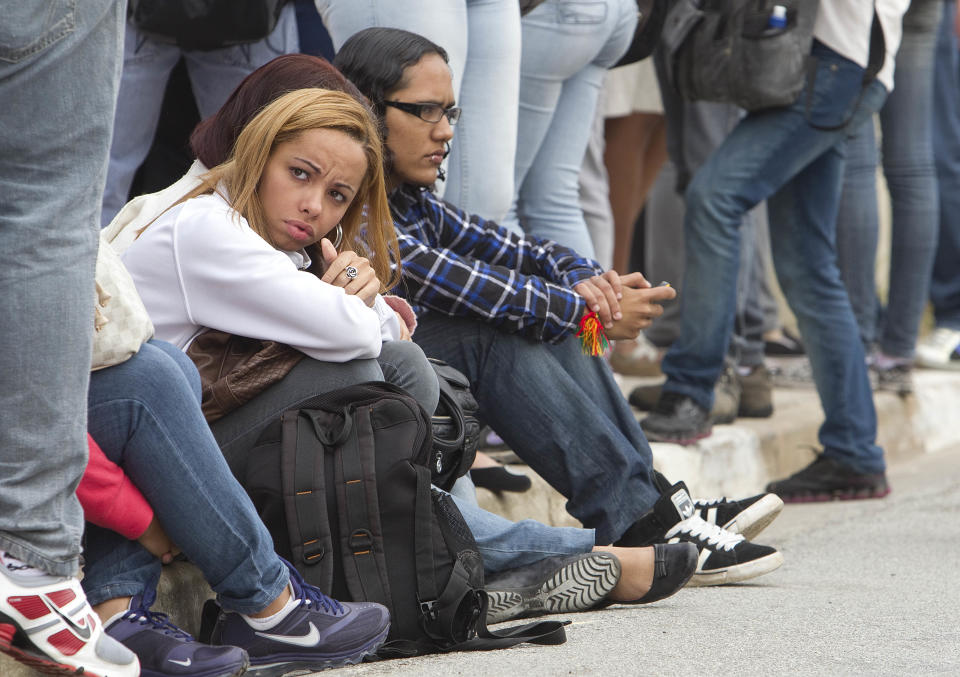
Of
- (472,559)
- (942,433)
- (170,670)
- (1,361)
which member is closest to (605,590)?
(472,559)

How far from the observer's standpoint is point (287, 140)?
251cm

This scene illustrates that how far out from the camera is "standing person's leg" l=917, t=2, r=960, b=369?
6324 millimetres

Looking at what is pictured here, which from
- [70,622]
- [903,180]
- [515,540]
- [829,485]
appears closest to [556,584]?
[515,540]

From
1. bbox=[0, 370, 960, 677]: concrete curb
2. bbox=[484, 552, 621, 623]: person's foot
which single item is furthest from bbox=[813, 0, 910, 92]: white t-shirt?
bbox=[484, 552, 621, 623]: person's foot

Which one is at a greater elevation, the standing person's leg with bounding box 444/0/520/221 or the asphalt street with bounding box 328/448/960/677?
the standing person's leg with bounding box 444/0/520/221

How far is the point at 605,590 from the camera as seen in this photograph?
108 inches

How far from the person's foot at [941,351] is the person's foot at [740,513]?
137 inches

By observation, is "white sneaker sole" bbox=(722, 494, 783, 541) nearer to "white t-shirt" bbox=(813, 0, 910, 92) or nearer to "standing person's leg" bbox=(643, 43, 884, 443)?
"standing person's leg" bbox=(643, 43, 884, 443)

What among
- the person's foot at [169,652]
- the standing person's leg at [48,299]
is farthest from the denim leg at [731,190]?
the standing person's leg at [48,299]

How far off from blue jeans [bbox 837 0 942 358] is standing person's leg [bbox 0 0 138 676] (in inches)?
161

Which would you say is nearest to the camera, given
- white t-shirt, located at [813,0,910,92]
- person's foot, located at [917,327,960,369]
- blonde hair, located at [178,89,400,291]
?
blonde hair, located at [178,89,400,291]

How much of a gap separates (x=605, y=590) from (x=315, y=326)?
0.85m

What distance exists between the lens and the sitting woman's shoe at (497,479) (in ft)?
11.1

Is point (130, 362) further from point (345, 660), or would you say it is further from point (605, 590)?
point (605, 590)
